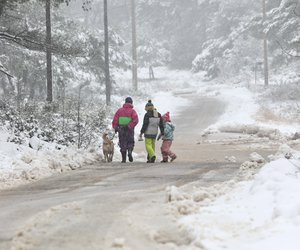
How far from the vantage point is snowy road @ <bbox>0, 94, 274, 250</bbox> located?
4965 mm

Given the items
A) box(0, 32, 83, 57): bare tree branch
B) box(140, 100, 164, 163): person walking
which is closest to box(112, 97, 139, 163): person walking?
box(140, 100, 164, 163): person walking

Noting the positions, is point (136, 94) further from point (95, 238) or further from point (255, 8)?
point (95, 238)

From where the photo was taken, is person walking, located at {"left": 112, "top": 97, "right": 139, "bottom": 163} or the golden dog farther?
the golden dog

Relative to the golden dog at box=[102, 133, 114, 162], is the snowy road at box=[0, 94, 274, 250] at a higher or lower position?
lower

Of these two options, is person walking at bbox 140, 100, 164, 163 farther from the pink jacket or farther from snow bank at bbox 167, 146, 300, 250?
snow bank at bbox 167, 146, 300, 250

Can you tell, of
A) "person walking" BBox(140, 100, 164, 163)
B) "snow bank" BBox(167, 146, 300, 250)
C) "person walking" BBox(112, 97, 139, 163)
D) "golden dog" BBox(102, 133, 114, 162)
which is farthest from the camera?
"golden dog" BBox(102, 133, 114, 162)

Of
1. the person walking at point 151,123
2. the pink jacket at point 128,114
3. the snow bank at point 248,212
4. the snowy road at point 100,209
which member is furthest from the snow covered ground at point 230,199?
the person walking at point 151,123

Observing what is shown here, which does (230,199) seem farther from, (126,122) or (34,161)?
(126,122)

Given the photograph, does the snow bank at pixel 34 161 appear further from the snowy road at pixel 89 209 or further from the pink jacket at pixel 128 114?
the pink jacket at pixel 128 114

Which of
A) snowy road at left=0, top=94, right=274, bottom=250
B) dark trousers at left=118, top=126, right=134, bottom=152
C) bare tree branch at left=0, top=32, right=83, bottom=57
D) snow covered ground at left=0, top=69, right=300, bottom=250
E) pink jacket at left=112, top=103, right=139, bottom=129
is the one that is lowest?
snowy road at left=0, top=94, right=274, bottom=250

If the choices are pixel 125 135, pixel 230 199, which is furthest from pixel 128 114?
pixel 230 199

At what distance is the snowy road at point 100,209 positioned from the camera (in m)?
4.96

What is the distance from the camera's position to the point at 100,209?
6.36m

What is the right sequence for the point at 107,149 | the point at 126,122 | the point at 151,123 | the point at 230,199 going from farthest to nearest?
the point at 107,149
the point at 126,122
the point at 151,123
the point at 230,199
